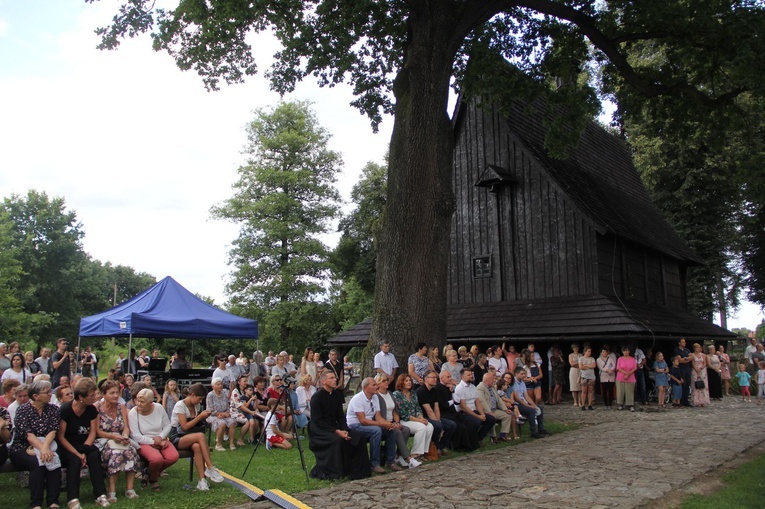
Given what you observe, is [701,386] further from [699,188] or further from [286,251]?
[286,251]

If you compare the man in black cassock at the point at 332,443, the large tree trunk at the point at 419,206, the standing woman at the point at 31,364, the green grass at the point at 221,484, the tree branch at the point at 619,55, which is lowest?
the green grass at the point at 221,484

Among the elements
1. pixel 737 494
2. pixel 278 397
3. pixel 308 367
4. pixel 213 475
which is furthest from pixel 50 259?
pixel 737 494

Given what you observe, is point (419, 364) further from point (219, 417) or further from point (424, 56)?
point (424, 56)

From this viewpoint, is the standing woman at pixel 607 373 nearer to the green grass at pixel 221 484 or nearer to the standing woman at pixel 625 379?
A: the standing woman at pixel 625 379

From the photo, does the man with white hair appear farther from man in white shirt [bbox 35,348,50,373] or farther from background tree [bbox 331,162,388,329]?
background tree [bbox 331,162,388,329]

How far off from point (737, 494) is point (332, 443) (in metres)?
4.96

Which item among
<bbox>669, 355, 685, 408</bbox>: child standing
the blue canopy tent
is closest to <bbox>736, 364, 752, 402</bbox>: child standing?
<bbox>669, 355, 685, 408</bbox>: child standing

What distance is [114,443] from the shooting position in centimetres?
761

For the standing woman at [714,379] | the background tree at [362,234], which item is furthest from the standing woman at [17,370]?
the background tree at [362,234]

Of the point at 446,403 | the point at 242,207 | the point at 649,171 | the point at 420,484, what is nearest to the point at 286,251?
the point at 242,207

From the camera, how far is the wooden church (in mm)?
18141

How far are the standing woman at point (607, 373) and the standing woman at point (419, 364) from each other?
274 inches

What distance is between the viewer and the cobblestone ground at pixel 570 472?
700 centimetres

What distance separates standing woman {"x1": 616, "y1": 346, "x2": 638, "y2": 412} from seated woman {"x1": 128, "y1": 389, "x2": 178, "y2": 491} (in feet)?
38.7
